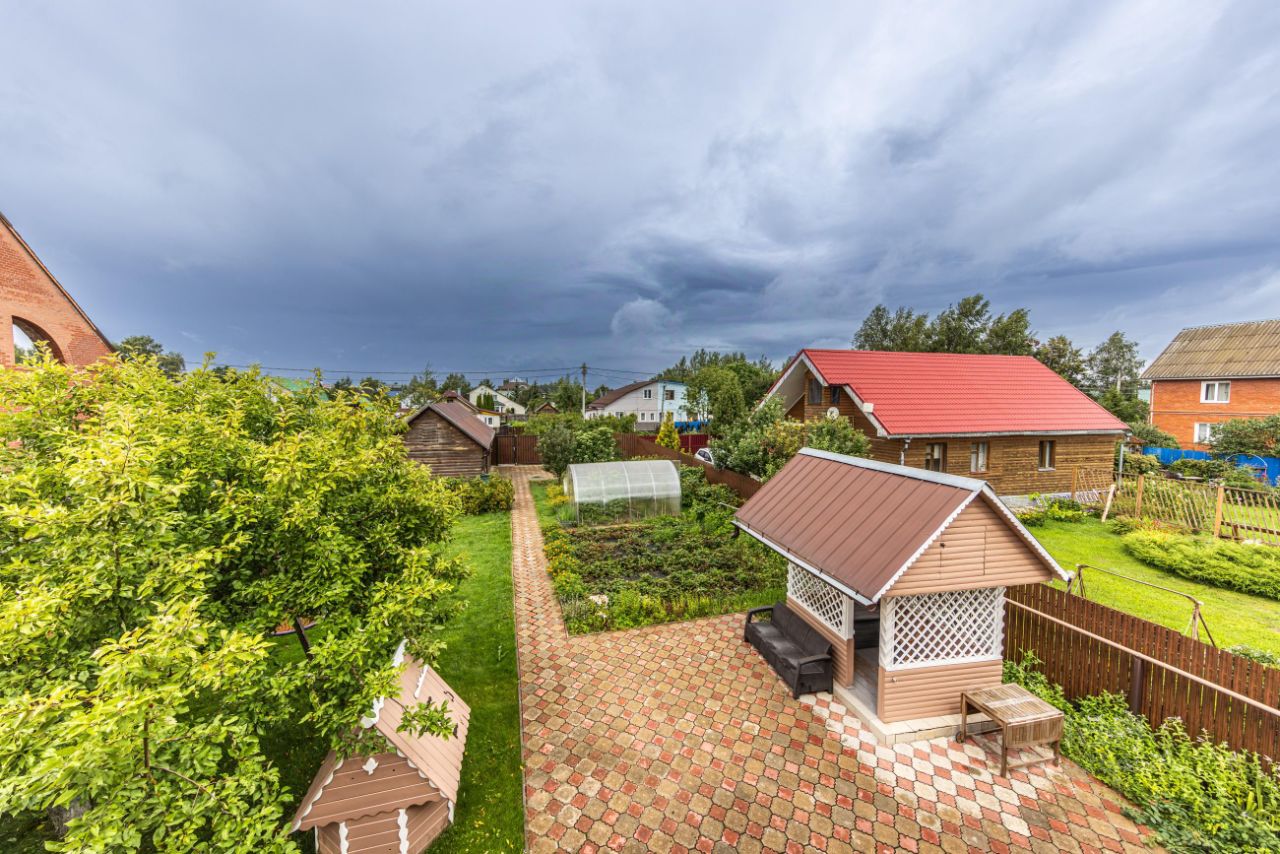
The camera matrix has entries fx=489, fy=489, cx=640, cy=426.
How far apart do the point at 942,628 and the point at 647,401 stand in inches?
2285

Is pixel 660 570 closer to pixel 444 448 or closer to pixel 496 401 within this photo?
pixel 444 448

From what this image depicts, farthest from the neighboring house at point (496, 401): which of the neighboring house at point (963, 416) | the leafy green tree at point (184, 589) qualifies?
the leafy green tree at point (184, 589)

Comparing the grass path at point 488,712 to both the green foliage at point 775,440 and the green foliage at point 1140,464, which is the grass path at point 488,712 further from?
the green foliage at point 1140,464

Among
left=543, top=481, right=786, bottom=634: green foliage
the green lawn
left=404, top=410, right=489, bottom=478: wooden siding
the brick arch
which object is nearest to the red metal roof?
the green lawn

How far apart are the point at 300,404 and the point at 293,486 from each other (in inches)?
86.6

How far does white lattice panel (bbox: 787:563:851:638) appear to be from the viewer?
7180 mm

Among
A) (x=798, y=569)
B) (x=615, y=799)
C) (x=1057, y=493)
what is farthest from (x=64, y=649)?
(x=1057, y=493)

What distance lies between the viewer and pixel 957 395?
19.9m

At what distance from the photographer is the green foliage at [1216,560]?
10.5 metres

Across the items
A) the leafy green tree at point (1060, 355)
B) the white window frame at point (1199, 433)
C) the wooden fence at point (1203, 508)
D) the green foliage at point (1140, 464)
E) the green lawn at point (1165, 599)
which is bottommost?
the green lawn at point (1165, 599)

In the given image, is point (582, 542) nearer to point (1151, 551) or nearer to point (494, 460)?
point (1151, 551)

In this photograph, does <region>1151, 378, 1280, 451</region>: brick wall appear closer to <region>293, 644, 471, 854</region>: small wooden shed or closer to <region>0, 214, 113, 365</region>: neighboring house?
<region>293, 644, 471, 854</region>: small wooden shed

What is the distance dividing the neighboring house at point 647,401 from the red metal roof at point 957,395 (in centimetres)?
4245

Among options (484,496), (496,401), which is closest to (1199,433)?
(484,496)
